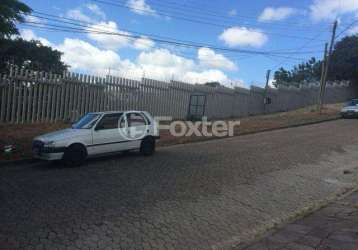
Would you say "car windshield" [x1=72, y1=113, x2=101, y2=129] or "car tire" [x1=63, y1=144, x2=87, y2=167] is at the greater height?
"car windshield" [x1=72, y1=113, x2=101, y2=129]

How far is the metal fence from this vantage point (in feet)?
47.1

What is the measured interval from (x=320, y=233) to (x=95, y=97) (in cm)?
1316

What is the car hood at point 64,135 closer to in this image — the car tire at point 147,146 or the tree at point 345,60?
the car tire at point 147,146

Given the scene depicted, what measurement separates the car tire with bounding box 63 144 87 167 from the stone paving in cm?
26

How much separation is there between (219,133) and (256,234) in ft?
38.9

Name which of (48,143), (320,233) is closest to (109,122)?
(48,143)

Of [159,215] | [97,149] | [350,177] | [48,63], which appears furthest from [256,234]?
[48,63]

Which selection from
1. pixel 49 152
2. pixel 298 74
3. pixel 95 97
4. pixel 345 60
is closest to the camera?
pixel 49 152

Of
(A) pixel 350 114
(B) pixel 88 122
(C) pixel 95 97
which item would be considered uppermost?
(A) pixel 350 114

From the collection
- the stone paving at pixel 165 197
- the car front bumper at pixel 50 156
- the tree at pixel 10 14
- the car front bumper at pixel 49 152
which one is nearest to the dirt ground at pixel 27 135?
the stone paving at pixel 165 197

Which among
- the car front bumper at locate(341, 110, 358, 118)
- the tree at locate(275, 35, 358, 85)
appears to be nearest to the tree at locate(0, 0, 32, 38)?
the car front bumper at locate(341, 110, 358, 118)

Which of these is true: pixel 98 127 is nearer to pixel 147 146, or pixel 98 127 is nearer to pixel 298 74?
pixel 147 146

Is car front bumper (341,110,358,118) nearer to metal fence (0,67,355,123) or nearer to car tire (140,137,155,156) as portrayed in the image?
metal fence (0,67,355,123)

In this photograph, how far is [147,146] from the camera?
11.7 m
